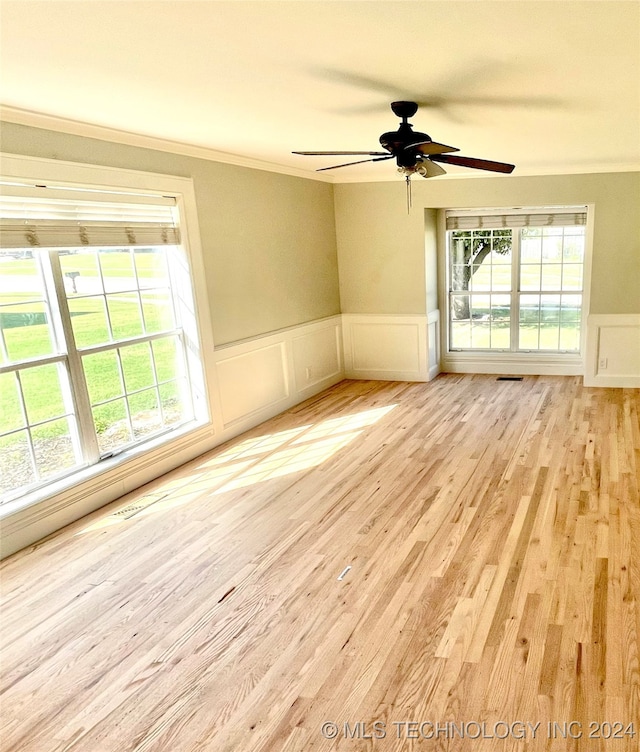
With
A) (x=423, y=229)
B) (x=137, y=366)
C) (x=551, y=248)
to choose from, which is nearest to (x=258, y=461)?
(x=137, y=366)

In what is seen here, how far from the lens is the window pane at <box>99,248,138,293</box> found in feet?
12.1

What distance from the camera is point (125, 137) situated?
3584 mm

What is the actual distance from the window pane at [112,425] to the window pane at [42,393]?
31 cm

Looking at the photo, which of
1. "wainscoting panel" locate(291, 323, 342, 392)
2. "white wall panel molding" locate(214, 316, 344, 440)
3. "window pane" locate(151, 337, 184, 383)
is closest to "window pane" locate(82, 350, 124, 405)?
"window pane" locate(151, 337, 184, 383)

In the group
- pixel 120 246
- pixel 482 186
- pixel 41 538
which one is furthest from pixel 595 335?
pixel 41 538

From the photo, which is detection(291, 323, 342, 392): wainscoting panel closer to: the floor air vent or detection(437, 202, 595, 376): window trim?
detection(437, 202, 595, 376): window trim

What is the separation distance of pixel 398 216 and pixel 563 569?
4.67 metres

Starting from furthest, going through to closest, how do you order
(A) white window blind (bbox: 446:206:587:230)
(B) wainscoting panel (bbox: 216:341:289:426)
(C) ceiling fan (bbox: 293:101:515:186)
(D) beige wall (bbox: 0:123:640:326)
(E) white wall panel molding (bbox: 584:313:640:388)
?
(A) white window blind (bbox: 446:206:587:230), (E) white wall panel molding (bbox: 584:313:640:388), (B) wainscoting panel (bbox: 216:341:289:426), (D) beige wall (bbox: 0:123:640:326), (C) ceiling fan (bbox: 293:101:515:186)

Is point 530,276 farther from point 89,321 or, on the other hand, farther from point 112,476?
point 112,476

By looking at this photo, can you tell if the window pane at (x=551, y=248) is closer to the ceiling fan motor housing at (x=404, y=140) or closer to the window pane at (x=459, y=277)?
the window pane at (x=459, y=277)

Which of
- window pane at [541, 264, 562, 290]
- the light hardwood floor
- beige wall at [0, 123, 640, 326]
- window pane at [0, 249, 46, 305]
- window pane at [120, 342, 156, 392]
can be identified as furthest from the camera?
window pane at [541, 264, 562, 290]

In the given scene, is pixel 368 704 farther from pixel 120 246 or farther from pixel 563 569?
pixel 120 246

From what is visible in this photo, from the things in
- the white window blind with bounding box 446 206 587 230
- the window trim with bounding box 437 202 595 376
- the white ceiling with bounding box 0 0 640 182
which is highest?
the white ceiling with bounding box 0 0 640 182

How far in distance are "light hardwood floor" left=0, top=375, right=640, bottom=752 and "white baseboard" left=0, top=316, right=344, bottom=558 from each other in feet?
0.45
